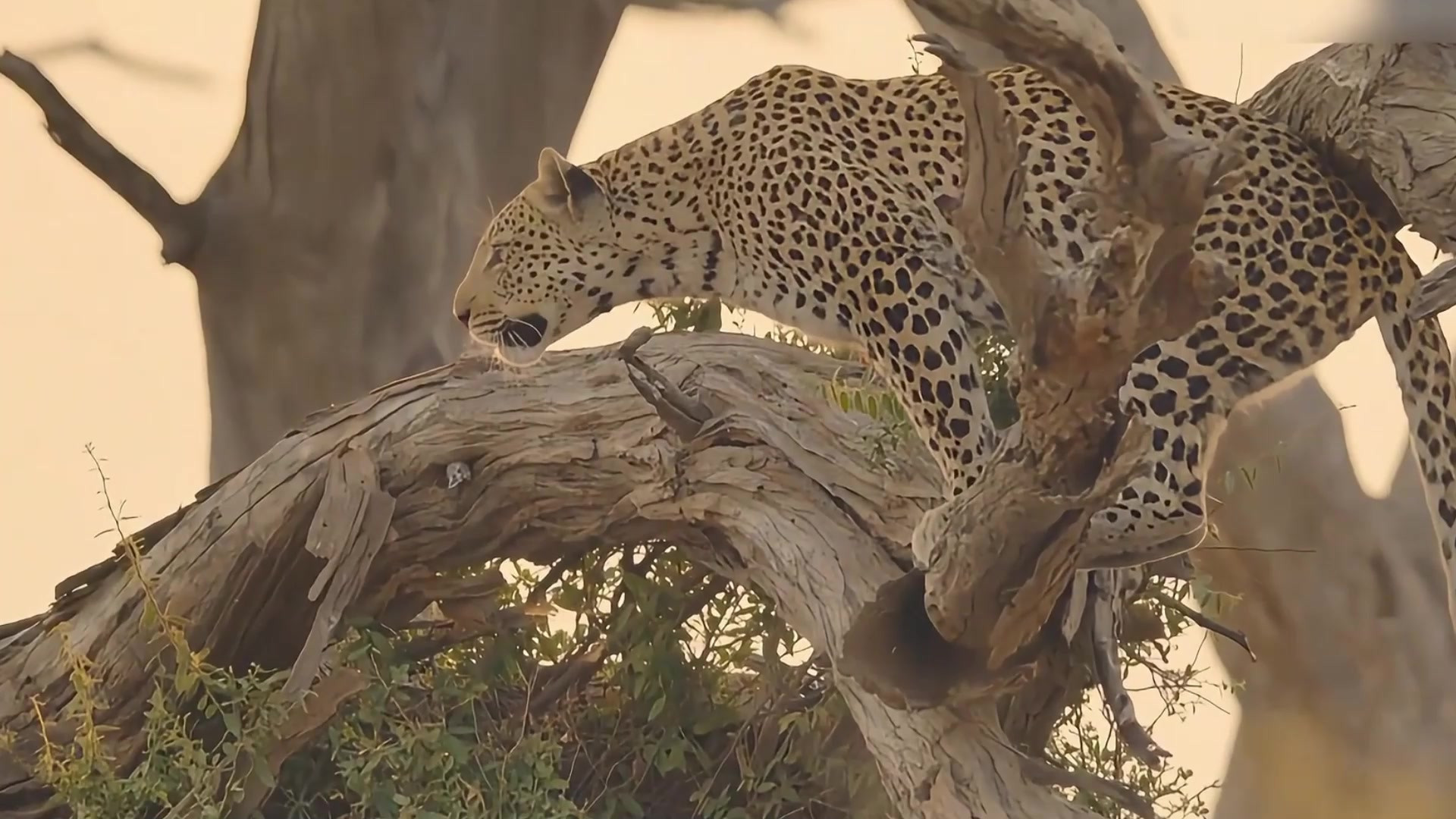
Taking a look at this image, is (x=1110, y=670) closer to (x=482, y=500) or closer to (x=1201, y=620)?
(x=1201, y=620)

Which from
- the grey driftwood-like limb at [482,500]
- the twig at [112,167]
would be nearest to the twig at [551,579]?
the grey driftwood-like limb at [482,500]

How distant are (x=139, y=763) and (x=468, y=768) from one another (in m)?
0.36

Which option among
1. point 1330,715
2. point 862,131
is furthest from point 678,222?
point 1330,715

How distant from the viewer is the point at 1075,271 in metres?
0.84

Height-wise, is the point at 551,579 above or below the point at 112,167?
below

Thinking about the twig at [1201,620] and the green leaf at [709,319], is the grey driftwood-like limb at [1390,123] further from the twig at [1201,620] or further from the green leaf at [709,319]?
the green leaf at [709,319]

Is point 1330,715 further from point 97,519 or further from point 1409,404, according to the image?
point 97,519

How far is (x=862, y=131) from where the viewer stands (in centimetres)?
138

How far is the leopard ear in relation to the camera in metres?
1.46

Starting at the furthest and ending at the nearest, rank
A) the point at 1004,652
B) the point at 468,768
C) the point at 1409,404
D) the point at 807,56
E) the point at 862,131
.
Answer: the point at 807,56 < the point at 468,768 < the point at 862,131 < the point at 1409,404 < the point at 1004,652

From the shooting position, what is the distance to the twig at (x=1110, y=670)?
4.09ft

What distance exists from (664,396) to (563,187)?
0.27 meters

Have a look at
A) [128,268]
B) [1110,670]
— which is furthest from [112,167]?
[1110,670]

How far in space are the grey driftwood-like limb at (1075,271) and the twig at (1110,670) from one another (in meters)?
0.32
